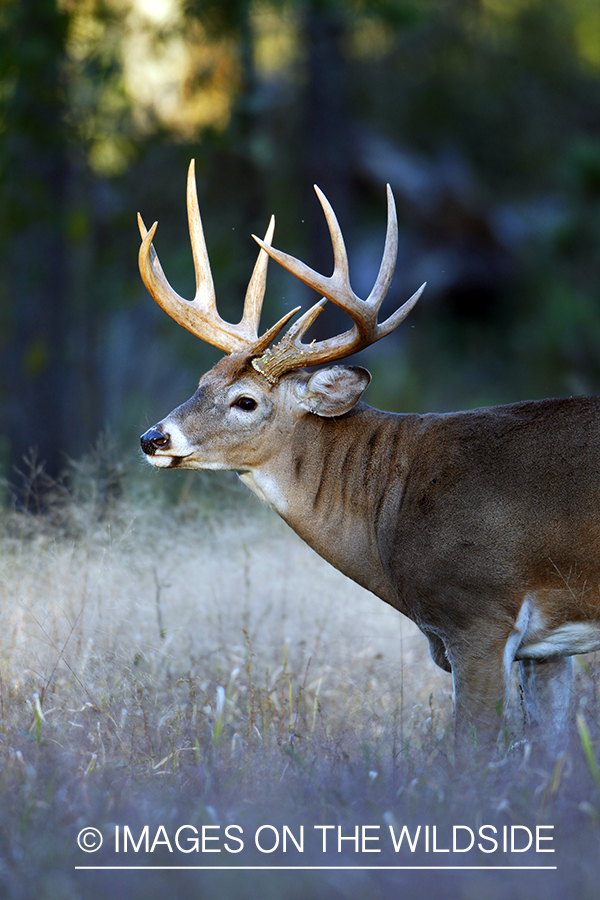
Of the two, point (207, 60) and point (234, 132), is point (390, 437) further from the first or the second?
point (207, 60)

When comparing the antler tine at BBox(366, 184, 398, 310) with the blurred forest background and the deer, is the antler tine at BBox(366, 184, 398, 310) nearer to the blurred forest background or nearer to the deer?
the deer

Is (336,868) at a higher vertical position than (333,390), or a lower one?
lower

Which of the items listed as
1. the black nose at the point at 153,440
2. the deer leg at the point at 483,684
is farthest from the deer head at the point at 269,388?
the deer leg at the point at 483,684

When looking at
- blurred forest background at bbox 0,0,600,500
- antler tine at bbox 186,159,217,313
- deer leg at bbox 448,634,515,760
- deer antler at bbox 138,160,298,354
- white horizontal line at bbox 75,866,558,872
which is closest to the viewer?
white horizontal line at bbox 75,866,558,872

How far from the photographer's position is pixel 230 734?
15.3ft

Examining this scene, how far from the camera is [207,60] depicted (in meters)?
12.6

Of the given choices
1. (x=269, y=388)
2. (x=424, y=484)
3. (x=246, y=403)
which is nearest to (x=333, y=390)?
(x=269, y=388)

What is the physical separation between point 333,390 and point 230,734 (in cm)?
167

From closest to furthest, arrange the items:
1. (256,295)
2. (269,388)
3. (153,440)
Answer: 1. (153,440)
2. (269,388)
3. (256,295)

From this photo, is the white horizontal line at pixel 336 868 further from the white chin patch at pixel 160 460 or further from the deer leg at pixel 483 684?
the white chin patch at pixel 160 460

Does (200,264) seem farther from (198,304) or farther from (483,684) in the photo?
(483,684)

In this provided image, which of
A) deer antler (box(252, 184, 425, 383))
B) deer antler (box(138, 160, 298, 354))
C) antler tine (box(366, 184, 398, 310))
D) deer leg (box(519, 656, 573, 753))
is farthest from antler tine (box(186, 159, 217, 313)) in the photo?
deer leg (box(519, 656, 573, 753))

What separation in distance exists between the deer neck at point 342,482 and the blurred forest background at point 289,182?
5.80 ft

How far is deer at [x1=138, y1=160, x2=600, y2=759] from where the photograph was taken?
14.6 feet
